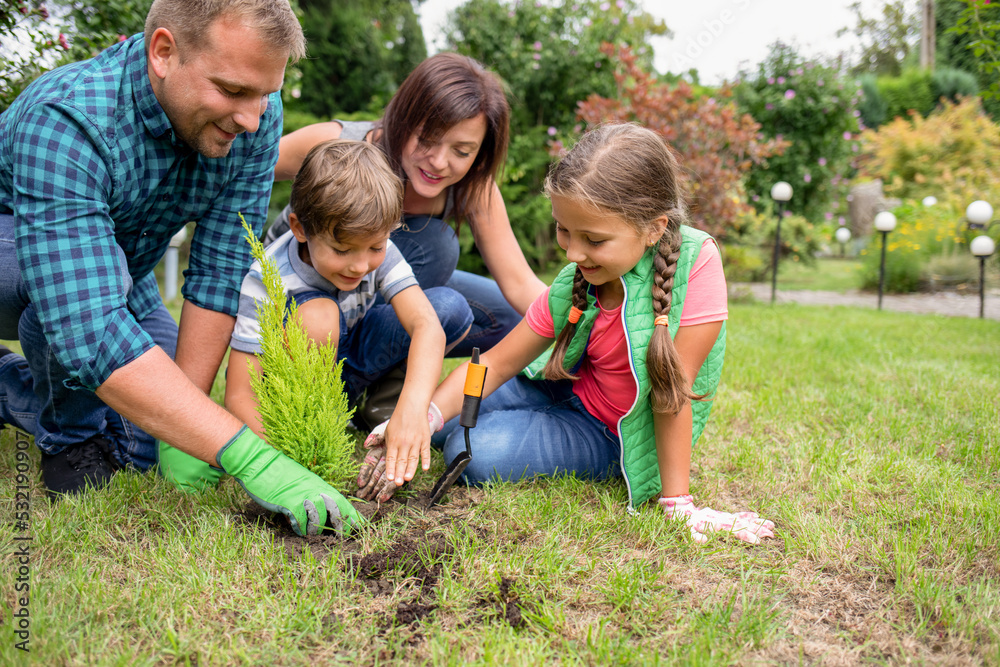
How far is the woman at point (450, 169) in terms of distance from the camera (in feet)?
8.82

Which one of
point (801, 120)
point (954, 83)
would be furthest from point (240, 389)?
point (954, 83)

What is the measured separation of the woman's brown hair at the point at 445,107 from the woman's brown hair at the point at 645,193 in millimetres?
735

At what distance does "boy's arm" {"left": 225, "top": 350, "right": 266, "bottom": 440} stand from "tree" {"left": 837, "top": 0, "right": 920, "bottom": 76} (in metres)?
32.3

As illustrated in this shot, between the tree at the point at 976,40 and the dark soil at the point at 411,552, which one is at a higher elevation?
the tree at the point at 976,40

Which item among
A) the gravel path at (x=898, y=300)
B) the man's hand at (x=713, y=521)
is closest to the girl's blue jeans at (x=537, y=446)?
the man's hand at (x=713, y=521)

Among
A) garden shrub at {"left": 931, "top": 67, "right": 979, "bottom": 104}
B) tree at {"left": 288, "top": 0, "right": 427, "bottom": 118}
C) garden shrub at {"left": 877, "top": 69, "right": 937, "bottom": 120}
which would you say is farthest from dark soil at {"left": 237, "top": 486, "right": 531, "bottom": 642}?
garden shrub at {"left": 931, "top": 67, "right": 979, "bottom": 104}

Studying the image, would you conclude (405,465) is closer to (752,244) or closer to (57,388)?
(57,388)

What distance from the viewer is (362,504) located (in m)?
2.14

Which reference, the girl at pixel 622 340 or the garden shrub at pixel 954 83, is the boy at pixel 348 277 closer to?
the girl at pixel 622 340

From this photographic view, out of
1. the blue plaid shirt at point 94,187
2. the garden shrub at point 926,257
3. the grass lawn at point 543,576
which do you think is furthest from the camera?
the garden shrub at point 926,257

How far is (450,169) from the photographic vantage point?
2764 millimetres

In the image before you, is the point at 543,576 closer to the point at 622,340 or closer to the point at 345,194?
the point at 622,340

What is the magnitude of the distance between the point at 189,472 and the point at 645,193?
1.83 meters

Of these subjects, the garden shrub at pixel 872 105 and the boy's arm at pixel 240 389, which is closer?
the boy's arm at pixel 240 389
